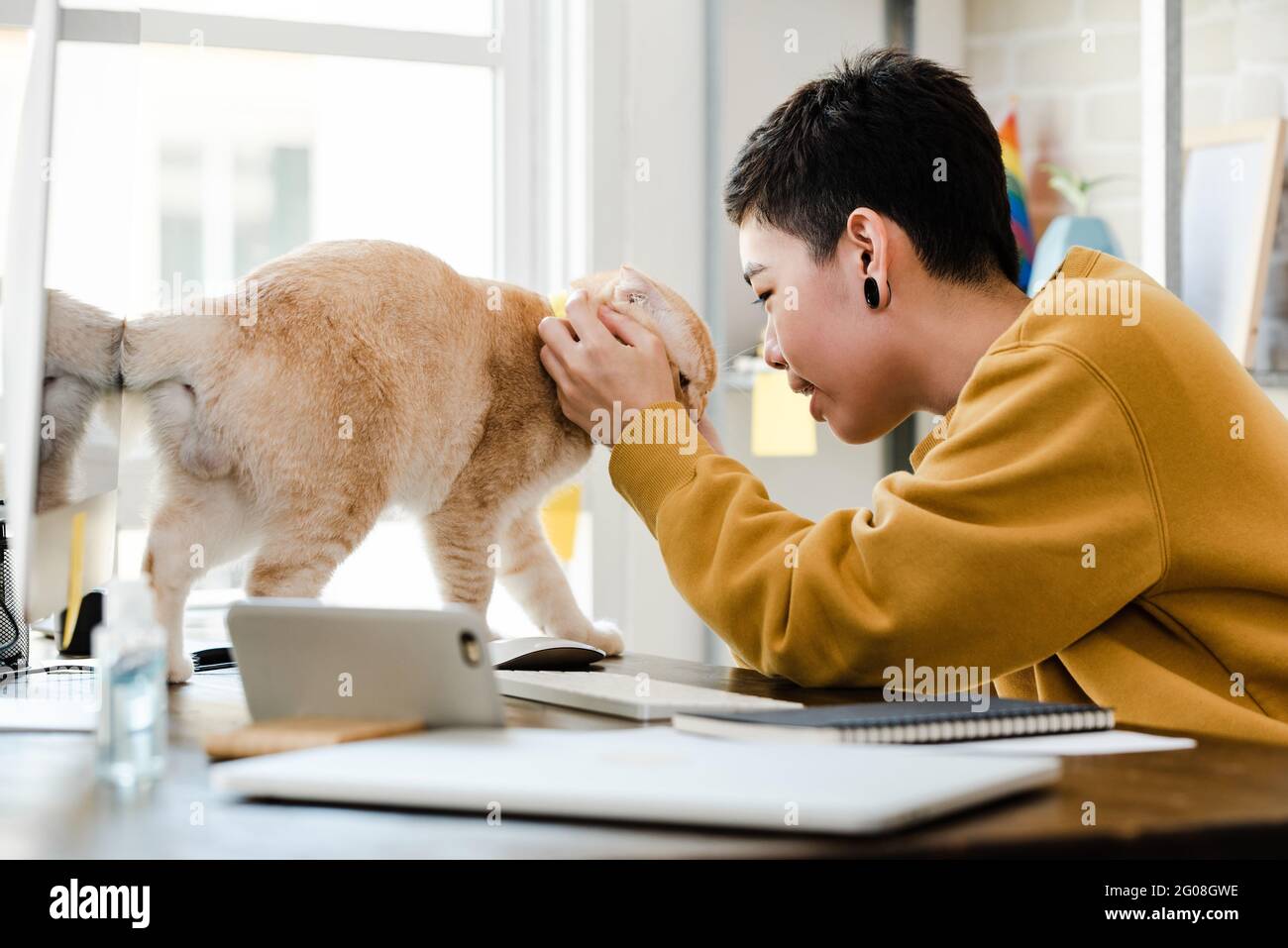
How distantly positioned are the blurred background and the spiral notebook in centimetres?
170

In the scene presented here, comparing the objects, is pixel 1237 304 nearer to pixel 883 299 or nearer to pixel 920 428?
pixel 920 428

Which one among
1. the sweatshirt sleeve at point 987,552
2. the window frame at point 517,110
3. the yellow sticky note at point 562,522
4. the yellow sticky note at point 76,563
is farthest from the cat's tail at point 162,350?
the window frame at point 517,110

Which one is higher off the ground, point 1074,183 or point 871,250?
point 1074,183

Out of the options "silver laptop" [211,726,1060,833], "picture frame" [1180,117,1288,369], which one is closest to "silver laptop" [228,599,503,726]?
"silver laptop" [211,726,1060,833]

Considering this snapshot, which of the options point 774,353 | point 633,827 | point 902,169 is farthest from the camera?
point 774,353

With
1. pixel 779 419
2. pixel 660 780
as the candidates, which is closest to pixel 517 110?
pixel 779 419

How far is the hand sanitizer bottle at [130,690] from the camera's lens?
60 centimetres

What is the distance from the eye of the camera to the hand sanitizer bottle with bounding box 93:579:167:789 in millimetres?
598

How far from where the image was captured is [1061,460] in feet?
2.92

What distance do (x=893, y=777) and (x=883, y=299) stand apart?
0.74m

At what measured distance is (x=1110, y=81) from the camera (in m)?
2.56

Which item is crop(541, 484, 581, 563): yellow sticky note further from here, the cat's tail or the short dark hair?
the cat's tail

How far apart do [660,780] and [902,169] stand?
2.62 feet

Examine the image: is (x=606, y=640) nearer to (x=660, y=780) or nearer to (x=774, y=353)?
(x=774, y=353)
